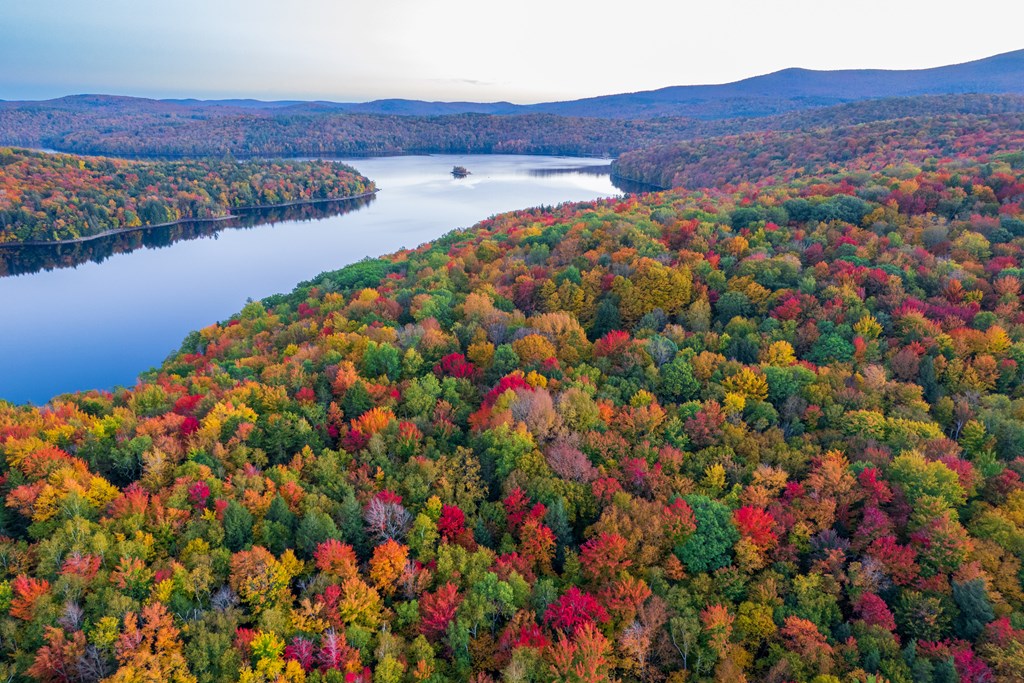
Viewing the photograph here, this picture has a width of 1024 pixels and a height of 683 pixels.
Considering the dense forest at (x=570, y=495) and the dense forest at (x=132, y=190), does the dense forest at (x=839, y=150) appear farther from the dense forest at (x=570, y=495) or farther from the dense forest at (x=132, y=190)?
the dense forest at (x=132, y=190)

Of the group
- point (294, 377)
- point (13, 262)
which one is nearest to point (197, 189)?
point (13, 262)

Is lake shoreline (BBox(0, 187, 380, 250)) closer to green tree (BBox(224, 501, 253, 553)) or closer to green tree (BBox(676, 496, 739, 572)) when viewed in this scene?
green tree (BBox(224, 501, 253, 553))

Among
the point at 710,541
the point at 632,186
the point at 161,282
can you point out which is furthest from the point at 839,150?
the point at 161,282

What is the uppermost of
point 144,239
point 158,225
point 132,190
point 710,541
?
point 132,190

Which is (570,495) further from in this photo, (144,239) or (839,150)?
(144,239)

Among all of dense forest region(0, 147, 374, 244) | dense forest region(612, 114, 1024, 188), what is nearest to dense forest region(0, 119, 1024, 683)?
dense forest region(612, 114, 1024, 188)

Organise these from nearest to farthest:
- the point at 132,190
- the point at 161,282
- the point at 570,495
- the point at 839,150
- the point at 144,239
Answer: the point at 570,495 → the point at 161,282 → the point at 144,239 → the point at 839,150 → the point at 132,190
